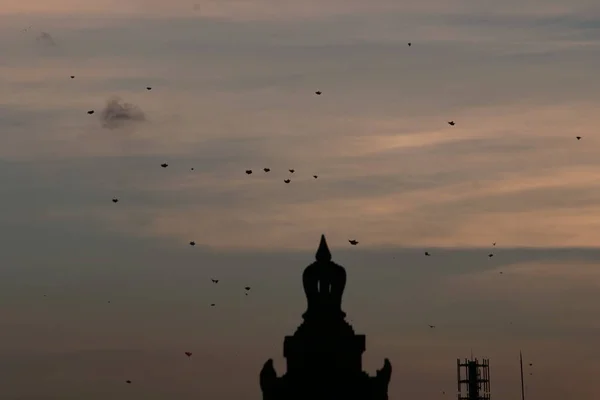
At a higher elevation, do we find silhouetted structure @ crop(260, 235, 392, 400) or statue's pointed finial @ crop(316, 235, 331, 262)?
statue's pointed finial @ crop(316, 235, 331, 262)

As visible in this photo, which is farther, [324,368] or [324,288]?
[324,288]

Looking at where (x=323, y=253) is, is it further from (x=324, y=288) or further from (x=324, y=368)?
(x=324, y=368)

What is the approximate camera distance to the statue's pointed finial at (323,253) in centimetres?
11188

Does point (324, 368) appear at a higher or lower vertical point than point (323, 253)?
lower

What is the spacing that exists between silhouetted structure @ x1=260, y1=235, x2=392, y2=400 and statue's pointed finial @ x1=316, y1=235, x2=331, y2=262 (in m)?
3.44

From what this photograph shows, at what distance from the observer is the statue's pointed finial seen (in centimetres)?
11188

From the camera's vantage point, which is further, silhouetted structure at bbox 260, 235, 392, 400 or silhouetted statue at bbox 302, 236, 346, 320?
silhouetted statue at bbox 302, 236, 346, 320

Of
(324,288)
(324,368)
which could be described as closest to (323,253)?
(324,288)

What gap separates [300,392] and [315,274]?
274 inches

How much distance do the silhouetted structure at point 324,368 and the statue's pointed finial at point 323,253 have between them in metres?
3.44

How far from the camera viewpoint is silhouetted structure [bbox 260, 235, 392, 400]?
108688mm

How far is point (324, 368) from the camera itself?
358ft

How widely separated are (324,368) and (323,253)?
7.22 metres

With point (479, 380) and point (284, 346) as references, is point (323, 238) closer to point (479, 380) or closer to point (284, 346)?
point (284, 346)
